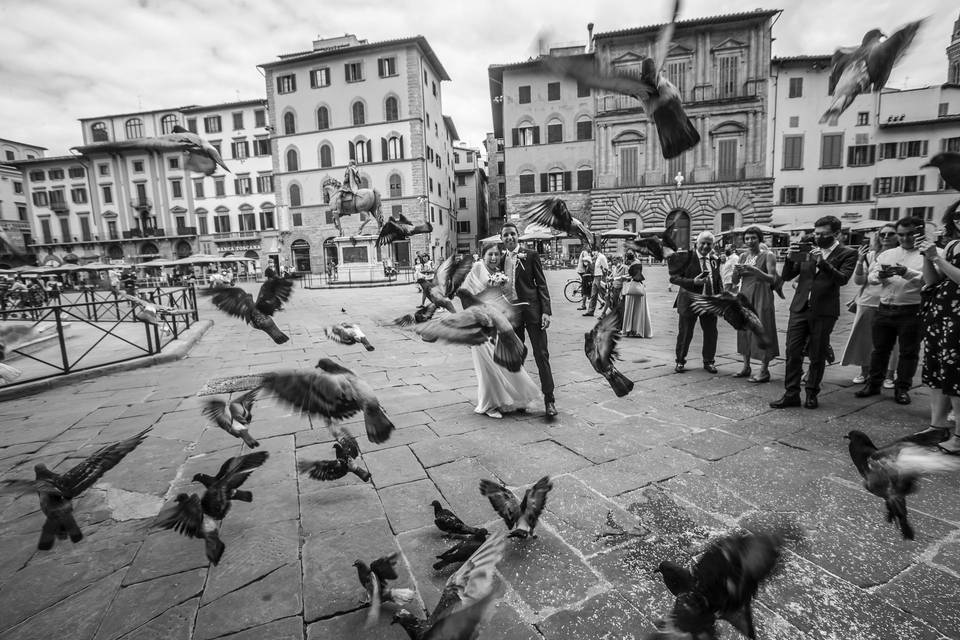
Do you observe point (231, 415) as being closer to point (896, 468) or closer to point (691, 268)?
point (896, 468)

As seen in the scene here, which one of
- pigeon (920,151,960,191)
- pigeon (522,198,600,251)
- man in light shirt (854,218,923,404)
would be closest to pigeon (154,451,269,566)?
pigeon (522,198,600,251)

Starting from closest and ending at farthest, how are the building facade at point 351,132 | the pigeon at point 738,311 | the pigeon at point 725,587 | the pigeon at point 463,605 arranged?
the pigeon at point 463,605 → the pigeon at point 725,587 → the pigeon at point 738,311 → the building facade at point 351,132

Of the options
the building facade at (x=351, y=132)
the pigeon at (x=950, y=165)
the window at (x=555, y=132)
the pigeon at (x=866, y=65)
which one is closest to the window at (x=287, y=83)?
the building facade at (x=351, y=132)

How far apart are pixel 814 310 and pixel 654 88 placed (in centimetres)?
309

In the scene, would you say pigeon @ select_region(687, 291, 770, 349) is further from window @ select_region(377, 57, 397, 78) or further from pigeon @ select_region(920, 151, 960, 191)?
window @ select_region(377, 57, 397, 78)

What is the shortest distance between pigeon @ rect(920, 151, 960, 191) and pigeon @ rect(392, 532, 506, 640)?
95.1 inches

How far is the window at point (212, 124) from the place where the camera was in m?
34.4

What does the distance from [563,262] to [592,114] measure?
9880 mm

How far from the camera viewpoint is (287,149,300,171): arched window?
1215 inches

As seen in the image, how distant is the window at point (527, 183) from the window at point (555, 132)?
8.48 ft

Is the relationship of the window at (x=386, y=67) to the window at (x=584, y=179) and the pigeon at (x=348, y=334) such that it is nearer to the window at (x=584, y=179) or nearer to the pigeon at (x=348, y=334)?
the window at (x=584, y=179)

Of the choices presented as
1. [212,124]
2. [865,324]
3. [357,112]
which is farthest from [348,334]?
[212,124]

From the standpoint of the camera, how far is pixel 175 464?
10.2 feet

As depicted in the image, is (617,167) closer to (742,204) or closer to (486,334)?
(742,204)
